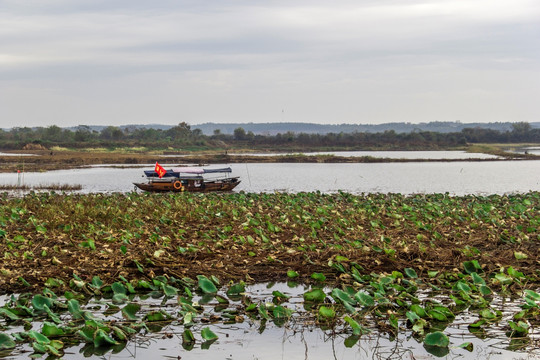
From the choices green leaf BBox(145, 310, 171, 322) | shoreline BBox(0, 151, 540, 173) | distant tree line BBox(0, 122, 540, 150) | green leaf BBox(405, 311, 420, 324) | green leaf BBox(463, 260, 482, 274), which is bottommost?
shoreline BBox(0, 151, 540, 173)

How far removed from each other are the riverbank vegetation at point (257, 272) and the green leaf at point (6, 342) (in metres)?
0.01

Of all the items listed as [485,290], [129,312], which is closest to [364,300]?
[485,290]

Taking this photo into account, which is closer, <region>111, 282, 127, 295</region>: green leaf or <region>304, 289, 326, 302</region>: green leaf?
<region>304, 289, 326, 302</region>: green leaf

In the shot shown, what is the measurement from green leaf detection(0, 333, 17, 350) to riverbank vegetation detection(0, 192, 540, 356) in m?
0.01

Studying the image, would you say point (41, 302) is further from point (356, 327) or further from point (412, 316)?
point (412, 316)

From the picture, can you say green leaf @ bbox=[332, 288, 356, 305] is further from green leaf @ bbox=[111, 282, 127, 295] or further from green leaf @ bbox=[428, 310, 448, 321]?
green leaf @ bbox=[111, 282, 127, 295]

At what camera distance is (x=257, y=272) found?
9484 millimetres

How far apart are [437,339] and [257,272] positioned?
3.81 m

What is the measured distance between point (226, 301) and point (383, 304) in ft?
6.78

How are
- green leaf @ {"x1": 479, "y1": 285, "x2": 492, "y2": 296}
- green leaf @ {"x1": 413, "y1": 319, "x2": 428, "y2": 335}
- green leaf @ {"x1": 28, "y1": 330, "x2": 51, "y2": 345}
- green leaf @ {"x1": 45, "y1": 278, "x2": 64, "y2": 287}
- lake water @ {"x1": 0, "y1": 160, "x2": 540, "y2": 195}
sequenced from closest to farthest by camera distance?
1. green leaf @ {"x1": 28, "y1": 330, "x2": 51, "y2": 345}
2. green leaf @ {"x1": 413, "y1": 319, "x2": 428, "y2": 335}
3. green leaf @ {"x1": 479, "y1": 285, "x2": 492, "y2": 296}
4. green leaf @ {"x1": 45, "y1": 278, "x2": 64, "y2": 287}
5. lake water @ {"x1": 0, "y1": 160, "x2": 540, "y2": 195}

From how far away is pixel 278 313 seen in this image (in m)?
7.16

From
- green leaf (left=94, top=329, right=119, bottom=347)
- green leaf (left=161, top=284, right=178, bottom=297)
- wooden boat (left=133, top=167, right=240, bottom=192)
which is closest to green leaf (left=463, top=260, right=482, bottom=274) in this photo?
green leaf (left=161, top=284, right=178, bottom=297)

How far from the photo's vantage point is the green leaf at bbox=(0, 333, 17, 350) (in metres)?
6.11

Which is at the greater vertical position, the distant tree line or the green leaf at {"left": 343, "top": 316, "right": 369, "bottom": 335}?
the distant tree line
